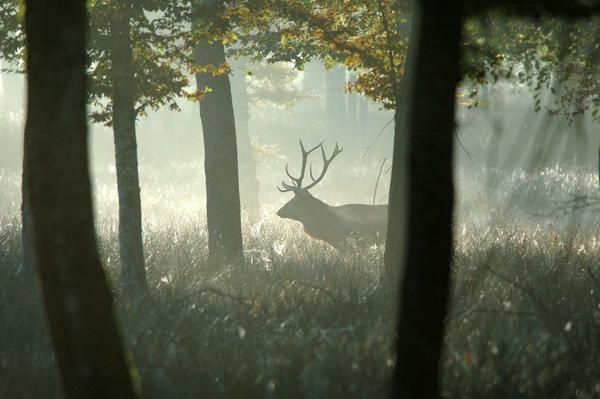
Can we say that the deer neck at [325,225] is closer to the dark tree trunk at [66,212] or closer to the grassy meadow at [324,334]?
the grassy meadow at [324,334]

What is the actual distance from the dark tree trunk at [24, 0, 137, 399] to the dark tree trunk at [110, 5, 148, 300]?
465cm

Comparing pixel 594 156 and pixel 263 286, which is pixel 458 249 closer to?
pixel 263 286

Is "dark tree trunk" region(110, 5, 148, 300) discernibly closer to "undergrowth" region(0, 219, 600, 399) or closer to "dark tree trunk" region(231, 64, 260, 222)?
"undergrowth" region(0, 219, 600, 399)

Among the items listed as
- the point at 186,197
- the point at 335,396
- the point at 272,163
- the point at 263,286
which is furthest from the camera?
the point at 272,163

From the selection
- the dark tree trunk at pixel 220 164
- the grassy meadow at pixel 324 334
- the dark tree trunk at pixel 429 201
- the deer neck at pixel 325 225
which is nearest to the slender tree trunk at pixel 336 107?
the deer neck at pixel 325 225

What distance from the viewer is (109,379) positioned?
3584 mm

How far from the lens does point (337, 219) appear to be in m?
13.8

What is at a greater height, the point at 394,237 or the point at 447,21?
the point at 447,21

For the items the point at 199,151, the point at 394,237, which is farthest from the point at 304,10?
the point at 199,151

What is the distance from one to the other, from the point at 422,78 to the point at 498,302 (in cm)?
391

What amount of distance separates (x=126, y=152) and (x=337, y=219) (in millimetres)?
5861

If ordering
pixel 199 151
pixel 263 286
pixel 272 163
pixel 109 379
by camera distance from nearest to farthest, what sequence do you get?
pixel 109 379, pixel 263 286, pixel 272 163, pixel 199 151

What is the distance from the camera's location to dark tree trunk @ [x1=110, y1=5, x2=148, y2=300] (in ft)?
27.6

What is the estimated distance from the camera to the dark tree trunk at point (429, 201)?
3.57 metres
